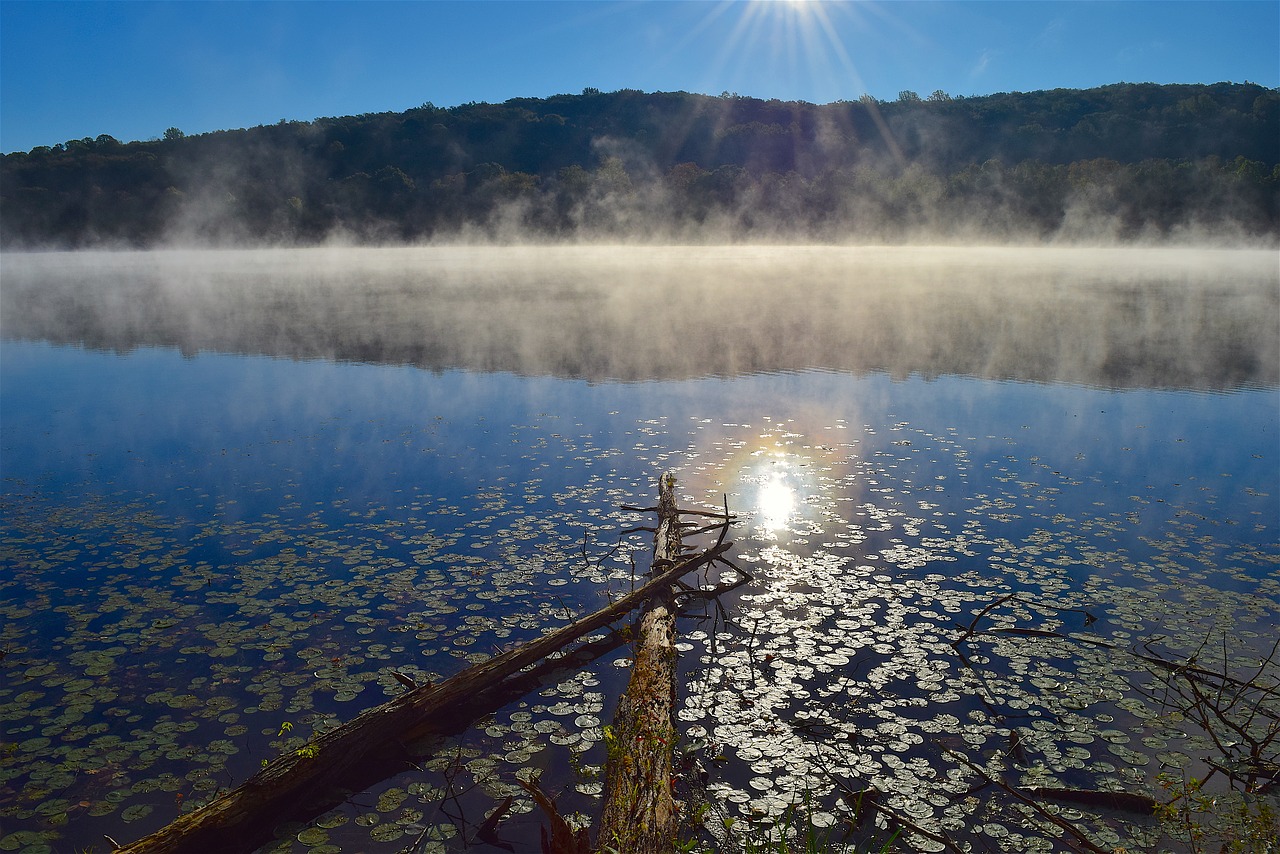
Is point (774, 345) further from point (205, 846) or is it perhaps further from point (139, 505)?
point (205, 846)

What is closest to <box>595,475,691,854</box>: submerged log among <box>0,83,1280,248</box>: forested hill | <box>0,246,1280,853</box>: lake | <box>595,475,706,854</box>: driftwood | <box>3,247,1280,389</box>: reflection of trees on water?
<box>595,475,706,854</box>: driftwood

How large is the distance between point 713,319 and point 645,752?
26.5 m

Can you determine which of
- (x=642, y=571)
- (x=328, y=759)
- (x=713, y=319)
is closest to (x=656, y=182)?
(x=713, y=319)

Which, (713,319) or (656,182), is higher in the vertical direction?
(656,182)

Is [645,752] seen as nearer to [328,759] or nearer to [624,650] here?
[328,759]

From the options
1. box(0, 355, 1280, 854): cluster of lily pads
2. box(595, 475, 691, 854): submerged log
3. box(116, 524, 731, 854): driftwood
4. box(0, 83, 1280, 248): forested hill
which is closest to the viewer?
box(595, 475, 691, 854): submerged log

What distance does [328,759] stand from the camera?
525cm

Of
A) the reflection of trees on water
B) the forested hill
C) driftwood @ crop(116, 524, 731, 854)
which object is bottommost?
driftwood @ crop(116, 524, 731, 854)

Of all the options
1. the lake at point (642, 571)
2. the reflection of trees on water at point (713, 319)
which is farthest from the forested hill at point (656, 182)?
the lake at point (642, 571)

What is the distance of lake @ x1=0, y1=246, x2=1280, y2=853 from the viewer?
5.39m

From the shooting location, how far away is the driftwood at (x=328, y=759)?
4688mm

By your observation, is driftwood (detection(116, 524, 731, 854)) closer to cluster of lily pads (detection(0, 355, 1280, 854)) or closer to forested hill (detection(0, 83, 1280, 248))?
cluster of lily pads (detection(0, 355, 1280, 854))

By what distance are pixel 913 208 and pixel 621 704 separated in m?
106

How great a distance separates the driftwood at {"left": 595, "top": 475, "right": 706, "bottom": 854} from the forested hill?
101 meters
